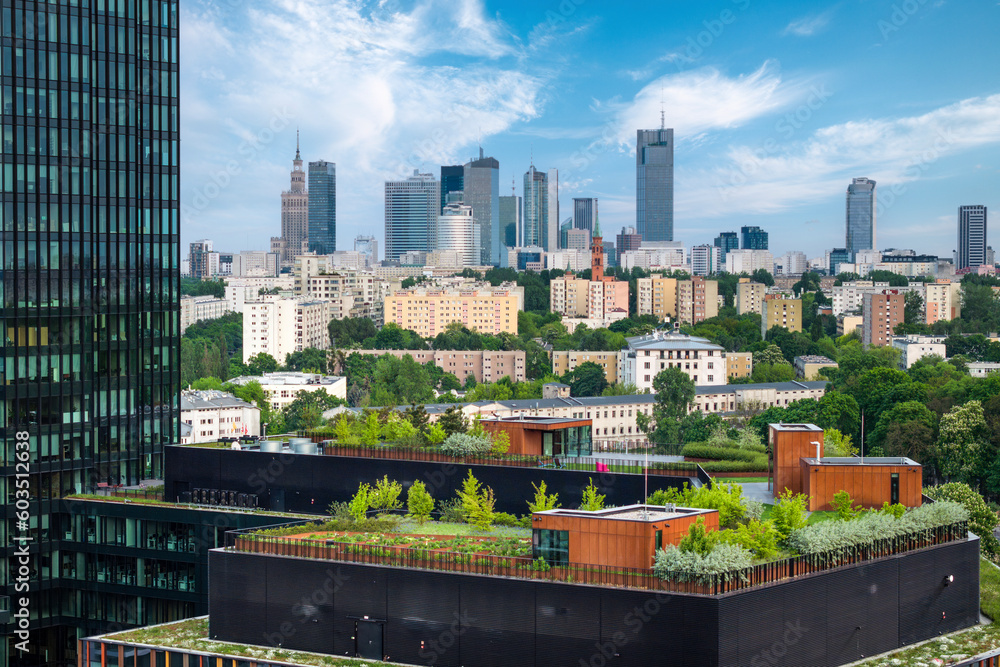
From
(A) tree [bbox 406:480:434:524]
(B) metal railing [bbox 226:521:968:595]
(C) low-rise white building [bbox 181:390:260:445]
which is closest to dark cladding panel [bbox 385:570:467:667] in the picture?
(B) metal railing [bbox 226:521:968:595]

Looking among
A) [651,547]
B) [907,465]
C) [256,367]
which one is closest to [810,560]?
[651,547]

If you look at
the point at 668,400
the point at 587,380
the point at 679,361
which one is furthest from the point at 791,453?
the point at 587,380

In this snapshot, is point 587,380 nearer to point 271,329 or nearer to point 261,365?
point 261,365

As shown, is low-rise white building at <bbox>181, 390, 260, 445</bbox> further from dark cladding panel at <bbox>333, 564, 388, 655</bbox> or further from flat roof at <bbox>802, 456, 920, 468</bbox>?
flat roof at <bbox>802, 456, 920, 468</bbox>

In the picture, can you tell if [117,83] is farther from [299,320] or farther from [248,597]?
[299,320]

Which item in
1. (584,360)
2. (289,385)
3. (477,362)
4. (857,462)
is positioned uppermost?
(857,462)

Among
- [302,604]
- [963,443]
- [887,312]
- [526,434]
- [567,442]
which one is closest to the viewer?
[302,604]

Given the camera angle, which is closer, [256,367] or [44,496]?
[44,496]
